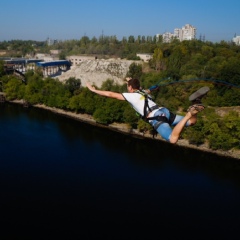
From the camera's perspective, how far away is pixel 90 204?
8266 millimetres

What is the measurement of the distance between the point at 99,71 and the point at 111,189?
705 inches

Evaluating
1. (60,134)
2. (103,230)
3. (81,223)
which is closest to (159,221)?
(103,230)

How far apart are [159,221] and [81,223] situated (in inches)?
82.0

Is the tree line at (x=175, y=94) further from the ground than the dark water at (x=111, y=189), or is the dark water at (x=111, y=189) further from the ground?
the tree line at (x=175, y=94)

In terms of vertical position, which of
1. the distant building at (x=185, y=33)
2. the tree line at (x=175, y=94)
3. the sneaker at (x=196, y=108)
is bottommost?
the tree line at (x=175, y=94)

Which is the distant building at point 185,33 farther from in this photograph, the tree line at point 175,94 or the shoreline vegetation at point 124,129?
the shoreline vegetation at point 124,129

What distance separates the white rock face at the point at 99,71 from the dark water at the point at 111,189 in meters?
11.3

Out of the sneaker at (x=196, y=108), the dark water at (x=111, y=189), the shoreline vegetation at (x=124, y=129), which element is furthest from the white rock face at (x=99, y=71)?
the sneaker at (x=196, y=108)

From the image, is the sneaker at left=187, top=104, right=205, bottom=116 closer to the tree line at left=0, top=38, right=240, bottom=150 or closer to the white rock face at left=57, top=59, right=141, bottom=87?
the tree line at left=0, top=38, right=240, bottom=150

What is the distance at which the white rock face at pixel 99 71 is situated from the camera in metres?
24.5

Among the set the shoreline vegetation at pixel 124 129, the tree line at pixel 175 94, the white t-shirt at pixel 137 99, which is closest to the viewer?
the white t-shirt at pixel 137 99

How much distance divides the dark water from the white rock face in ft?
37.2

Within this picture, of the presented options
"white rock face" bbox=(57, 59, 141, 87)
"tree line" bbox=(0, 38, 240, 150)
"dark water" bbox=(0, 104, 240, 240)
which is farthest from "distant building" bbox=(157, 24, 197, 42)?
"dark water" bbox=(0, 104, 240, 240)

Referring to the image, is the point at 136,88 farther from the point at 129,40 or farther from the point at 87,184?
the point at 129,40
